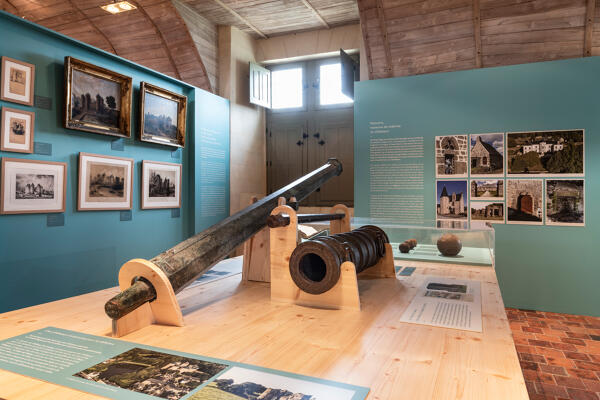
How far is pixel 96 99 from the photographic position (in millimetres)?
4512

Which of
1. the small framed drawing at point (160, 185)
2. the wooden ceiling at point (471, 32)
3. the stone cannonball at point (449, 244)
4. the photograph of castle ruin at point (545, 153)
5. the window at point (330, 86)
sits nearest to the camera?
the stone cannonball at point (449, 244)

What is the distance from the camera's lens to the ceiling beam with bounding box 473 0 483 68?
5167mm

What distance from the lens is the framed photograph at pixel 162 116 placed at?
17.2 ft

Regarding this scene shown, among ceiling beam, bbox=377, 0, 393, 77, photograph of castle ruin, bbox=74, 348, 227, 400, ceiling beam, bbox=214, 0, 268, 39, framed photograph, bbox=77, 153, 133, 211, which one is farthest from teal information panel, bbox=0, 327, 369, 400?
ceiling beam, bbox=214, 0, 268, 39

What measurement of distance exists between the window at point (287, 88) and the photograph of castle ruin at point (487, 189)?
4.35 metres

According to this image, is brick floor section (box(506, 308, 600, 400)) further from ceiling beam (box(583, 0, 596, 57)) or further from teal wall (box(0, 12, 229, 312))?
teal wall (box(0, 12, 229, 312))

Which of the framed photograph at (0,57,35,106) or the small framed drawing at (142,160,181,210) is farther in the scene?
the small framed drawing at (142,160,181,210)

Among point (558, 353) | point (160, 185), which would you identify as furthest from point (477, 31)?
point (160, 185)

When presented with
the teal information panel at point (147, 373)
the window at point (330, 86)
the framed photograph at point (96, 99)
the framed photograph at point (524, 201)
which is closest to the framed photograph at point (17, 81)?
the framed photograph at point (96, 99)

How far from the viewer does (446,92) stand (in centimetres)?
545

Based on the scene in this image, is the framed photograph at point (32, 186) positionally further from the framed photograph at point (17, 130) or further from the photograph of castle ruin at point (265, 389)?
the photograph of castle ruin at point (265, 389)

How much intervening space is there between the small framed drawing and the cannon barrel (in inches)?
135

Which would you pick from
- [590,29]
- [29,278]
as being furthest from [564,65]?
[29,278]

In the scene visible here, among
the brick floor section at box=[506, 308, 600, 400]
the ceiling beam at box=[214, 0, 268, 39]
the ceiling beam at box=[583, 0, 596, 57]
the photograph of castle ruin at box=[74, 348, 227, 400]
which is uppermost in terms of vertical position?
the ceiling beam at box=[214, 0, 268, 39]
